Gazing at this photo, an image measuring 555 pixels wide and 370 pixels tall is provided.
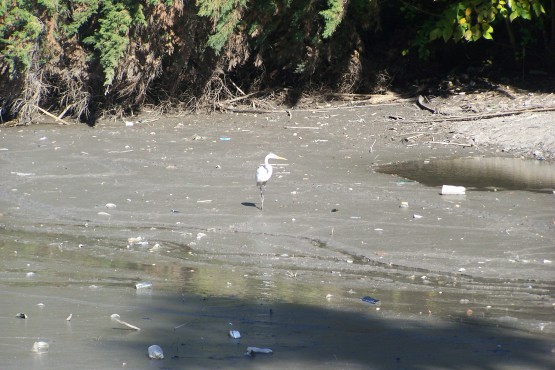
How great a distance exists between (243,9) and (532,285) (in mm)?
11452

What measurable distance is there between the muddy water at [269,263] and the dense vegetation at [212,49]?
143 inches

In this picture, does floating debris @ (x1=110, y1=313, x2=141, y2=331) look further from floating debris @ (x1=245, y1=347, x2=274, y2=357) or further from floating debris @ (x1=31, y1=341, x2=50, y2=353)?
floating debris @ (x1=245, y1=347, x2=274, y2=357)

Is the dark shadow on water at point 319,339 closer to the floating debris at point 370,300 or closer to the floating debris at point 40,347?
the floating debris at point 370,300

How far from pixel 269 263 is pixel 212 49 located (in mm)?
10695

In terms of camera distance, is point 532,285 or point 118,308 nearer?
point 118,308

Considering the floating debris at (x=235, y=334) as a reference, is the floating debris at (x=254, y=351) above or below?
above

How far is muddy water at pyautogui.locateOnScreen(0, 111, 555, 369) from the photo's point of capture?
5.74 m

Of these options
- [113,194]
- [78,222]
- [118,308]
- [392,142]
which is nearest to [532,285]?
[118,308]

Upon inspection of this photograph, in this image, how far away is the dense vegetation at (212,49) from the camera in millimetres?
17312

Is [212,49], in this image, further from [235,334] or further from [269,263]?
[235,334]

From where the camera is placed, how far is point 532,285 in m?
7.37

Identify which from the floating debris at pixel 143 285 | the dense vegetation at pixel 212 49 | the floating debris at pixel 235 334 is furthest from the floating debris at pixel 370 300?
the dense vegetation at pixel 212 49

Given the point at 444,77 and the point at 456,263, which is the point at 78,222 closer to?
the point at 456,263

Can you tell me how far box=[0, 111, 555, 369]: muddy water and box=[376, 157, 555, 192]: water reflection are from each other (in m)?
0.37
